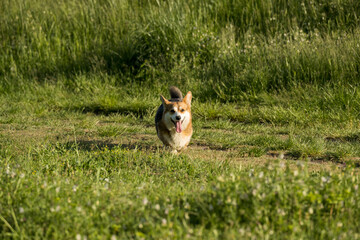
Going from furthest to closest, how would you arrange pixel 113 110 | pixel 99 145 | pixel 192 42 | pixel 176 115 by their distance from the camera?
1. pixel 192 42
2. pixel 113 110
3. pixel 99 145
4. pixel 176 115

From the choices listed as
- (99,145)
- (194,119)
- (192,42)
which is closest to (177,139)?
(99,145)

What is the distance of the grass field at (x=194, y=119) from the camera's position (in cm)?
320

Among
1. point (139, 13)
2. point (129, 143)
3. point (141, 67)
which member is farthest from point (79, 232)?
point (139, 13)

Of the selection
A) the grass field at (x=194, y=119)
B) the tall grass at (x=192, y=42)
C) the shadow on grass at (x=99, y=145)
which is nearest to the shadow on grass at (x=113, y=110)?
the grass field at (x=194, y=119)

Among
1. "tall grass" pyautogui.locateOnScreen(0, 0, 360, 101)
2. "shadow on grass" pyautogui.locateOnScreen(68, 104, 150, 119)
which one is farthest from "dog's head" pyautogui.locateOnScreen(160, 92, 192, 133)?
"tall grass" pyautogui.locateOnScreen(0, 0, 360, 101)

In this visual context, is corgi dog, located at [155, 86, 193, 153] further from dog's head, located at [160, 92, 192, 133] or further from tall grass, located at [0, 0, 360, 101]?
tall grass, located at [0, 0, 360, 101]

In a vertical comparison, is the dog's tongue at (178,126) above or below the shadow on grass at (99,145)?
above

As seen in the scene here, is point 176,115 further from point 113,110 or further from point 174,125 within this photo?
point 113,110

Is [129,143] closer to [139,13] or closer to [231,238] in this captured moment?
[231,238]

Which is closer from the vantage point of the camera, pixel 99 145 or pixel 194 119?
pixel 99 145

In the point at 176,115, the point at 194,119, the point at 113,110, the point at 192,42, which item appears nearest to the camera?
the point at 176,115

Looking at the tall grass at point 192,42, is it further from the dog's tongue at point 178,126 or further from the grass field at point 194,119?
the dog's tongue at point 178,126

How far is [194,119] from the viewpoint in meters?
7.91

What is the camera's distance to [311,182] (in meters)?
3.46
